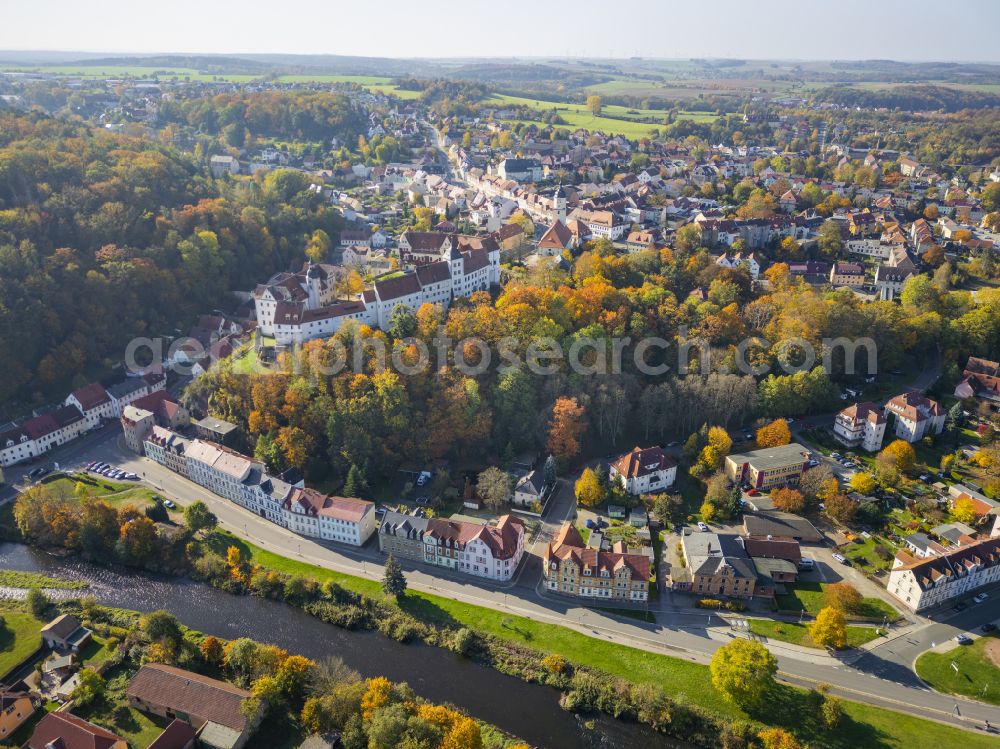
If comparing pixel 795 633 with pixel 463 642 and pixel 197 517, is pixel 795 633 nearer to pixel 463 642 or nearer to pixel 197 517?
pixel 463 642

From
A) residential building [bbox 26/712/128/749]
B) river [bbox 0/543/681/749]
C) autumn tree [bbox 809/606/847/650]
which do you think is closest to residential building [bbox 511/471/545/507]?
river [bbox 0/543/681/749]

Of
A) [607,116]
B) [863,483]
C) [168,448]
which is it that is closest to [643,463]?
[863,483]

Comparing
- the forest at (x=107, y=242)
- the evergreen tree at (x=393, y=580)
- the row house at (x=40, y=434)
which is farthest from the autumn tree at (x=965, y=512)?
the forest at (x=107, y=242)

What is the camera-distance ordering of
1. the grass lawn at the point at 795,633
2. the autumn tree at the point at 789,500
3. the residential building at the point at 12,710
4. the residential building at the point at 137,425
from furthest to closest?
the residential building at the point at 137,425 → the autumn tree at the point at 789,500 → the grass lawn at the point at 795,633 → the residential building at the point at 12,710

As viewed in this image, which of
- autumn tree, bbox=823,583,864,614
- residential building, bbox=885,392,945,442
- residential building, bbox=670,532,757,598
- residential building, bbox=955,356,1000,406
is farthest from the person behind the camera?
residential building, bbox=955,356,1000,406

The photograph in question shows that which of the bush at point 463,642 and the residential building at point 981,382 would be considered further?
the residential building at point 981,382

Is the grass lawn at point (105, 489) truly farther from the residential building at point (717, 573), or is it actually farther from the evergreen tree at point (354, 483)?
the residential building at point (717, 573)

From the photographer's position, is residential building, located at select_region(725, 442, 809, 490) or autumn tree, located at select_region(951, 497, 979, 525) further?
residential building, located at select_region(725, 442, 809, 490)

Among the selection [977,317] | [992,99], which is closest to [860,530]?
[977,317]

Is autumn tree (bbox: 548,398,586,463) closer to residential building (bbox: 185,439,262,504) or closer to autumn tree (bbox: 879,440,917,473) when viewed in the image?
residential building (bbox: 185,439,262,504)
